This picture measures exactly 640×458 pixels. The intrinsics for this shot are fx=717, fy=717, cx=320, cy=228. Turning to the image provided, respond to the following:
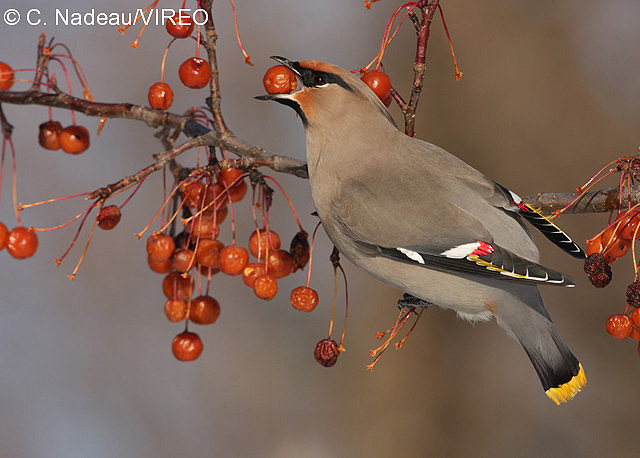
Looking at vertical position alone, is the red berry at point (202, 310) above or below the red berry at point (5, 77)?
below

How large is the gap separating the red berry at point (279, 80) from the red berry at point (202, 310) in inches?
28.8

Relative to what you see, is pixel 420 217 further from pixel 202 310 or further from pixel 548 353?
pixel 202 310

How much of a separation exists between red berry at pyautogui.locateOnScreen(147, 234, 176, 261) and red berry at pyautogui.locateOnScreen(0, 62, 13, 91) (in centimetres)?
66

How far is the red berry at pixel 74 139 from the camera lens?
7.87 ft

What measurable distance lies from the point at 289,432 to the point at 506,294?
3362mm

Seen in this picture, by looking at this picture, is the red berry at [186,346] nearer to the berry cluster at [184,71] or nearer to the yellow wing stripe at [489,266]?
the berry cluster at [184,71]

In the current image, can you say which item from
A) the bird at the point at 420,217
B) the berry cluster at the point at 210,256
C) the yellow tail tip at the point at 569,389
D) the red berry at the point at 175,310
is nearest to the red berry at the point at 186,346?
the berry cluster at the point at 210,256

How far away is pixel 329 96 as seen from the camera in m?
2.35

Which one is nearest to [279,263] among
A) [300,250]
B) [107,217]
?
[300,250]

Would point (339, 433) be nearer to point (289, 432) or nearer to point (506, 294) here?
point (289, 432)

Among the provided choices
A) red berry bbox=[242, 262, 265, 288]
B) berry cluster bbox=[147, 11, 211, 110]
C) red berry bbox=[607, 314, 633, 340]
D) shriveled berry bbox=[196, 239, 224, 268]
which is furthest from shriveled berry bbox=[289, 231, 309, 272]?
red berry bbox=[607, 314, 633, 340]

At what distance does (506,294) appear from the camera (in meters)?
2.28

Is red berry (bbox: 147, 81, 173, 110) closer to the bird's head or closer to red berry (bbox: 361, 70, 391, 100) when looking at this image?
the bird's head

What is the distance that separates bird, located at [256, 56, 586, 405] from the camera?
2.22 metres
